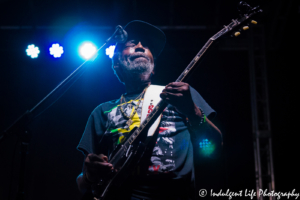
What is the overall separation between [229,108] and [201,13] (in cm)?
186

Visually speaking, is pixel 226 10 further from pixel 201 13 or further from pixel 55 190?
pixel 55 190

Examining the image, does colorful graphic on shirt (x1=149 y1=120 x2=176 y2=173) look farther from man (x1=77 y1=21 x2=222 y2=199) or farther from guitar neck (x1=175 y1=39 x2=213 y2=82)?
guitar neck (x1=175 y1=39 x2=213 y2=82)

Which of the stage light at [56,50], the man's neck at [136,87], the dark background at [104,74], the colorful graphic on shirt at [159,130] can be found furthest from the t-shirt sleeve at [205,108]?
the stage light at [56,50]

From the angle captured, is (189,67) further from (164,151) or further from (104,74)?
(104,74)

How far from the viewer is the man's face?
2.62 metres

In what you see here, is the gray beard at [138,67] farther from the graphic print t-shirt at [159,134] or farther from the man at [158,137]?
the graphic print t-shirt at [159,134]

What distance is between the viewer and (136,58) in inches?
104

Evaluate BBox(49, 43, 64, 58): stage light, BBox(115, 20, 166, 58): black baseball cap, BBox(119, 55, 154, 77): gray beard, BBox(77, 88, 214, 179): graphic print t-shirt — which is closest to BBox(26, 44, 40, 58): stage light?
BBox(49, 43, 64, 58): stage light

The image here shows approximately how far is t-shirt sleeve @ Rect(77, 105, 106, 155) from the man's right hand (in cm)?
28

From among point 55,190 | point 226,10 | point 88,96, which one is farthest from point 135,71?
point 55,190

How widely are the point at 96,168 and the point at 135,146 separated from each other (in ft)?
1.12

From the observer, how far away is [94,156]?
A: 6.39ft

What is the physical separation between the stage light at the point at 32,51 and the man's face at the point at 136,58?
9.22ft

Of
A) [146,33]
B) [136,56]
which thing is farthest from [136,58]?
[146,33]
